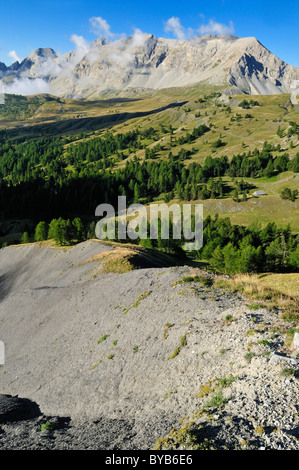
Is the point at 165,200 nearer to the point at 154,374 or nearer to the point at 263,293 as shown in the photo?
the point at 263,293

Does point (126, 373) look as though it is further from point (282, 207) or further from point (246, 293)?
point (282, 207)

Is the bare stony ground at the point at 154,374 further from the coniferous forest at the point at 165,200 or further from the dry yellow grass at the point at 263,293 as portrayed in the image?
the coniferous forest at the point at 165,200

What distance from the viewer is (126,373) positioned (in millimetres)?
20625

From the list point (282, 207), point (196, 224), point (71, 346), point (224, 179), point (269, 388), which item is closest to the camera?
point (269, 388)

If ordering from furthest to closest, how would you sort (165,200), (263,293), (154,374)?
(165,200), (263,293), (154,374)

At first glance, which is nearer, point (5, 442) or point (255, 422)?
point (255, 422)

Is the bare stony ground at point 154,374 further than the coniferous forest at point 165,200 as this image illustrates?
No

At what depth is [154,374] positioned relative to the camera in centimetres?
1828

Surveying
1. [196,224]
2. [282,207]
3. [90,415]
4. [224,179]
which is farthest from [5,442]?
[224,179]

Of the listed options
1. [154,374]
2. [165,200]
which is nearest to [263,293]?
[154,374]

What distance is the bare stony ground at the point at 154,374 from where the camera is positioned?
11469 millimetres

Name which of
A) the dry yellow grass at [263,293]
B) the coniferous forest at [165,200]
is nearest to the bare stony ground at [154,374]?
the dry yellow grass at [263,293]

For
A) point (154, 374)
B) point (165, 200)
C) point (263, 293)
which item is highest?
point (165, 200)

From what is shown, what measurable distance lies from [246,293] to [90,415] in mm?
16629
